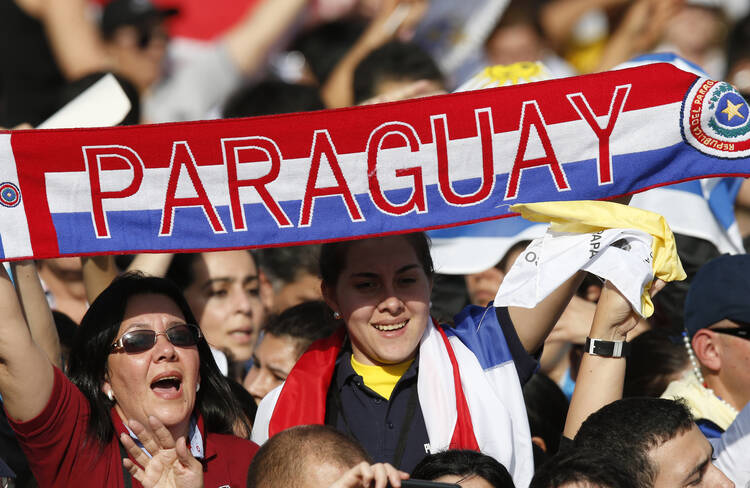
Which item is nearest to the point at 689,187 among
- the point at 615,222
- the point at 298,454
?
the point at 615,222

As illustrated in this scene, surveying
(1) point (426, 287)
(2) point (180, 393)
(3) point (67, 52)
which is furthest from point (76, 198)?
(3) point (67, 52)

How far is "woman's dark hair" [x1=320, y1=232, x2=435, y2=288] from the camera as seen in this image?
13.4 feet

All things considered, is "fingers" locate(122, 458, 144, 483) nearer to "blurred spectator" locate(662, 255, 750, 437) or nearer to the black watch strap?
the black watch strap

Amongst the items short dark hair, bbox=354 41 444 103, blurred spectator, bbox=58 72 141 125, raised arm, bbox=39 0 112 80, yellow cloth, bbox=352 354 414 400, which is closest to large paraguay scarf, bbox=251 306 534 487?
yellow cloth, bbox=352 354 414 400

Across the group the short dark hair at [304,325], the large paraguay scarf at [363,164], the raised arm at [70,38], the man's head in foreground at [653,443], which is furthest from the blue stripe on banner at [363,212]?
the raised arm at [70,38]

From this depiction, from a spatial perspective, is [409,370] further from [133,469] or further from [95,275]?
[95,275]

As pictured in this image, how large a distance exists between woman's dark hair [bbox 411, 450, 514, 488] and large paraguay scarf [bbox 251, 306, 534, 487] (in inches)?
17.7

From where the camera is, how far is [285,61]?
8320 mm

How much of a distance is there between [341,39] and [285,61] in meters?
0.59

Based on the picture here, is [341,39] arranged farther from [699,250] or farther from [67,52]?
[699,250]

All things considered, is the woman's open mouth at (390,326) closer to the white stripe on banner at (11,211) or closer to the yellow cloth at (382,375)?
the yellow cloth at (382,375)

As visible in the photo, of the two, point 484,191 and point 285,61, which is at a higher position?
point 285,61

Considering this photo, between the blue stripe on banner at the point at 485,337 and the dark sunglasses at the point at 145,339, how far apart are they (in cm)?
92

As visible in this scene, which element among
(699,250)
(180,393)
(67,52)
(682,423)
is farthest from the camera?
(67,52)
